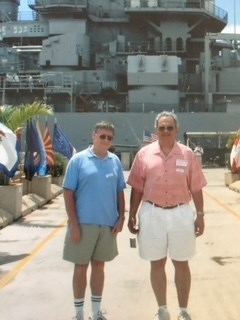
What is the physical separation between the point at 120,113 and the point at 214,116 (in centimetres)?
783

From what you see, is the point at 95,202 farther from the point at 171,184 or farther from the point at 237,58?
the point at 237,58

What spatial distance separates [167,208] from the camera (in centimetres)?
513

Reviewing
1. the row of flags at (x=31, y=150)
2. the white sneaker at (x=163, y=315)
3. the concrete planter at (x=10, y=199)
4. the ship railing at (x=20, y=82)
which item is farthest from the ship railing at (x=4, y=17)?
the white sneaker at (x=163, y=315)

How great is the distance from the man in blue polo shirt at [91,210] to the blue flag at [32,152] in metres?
13.2

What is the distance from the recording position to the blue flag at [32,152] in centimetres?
1841

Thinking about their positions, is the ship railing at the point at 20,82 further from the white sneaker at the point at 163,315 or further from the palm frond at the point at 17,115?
the white sneaker at the point at 163,315

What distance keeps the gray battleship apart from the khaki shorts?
144ft

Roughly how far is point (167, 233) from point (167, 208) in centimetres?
21

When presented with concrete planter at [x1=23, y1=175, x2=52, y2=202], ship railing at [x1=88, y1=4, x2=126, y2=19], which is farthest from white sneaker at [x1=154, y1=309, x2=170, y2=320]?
ship railing at [x1=88, y1=4, x2=126, y2=19]

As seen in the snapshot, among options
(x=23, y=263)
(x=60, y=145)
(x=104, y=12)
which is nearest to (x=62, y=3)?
(x=104, y=12)

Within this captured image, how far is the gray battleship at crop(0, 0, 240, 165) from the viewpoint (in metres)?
50.2

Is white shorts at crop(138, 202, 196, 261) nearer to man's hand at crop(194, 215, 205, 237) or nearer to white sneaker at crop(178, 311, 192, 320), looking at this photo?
man's hand at crop(194, 215, 205, 237)

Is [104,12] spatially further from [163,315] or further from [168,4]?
[163,315]

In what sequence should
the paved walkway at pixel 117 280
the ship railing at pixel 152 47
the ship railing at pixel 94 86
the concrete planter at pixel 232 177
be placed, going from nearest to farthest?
the paved walkway at pixel 117 280 < the concrete planter at pixel 232 177 < the ship railing at pixel 94 86 < the ship railing at pixel 152 47
